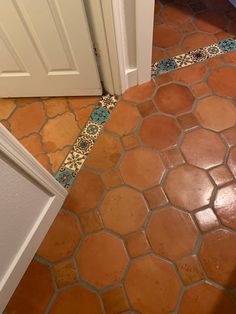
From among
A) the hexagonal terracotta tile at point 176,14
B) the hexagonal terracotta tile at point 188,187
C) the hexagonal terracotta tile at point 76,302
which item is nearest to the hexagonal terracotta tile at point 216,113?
the hexagonal terracotta tile at point 188,187

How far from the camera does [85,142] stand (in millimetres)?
1345

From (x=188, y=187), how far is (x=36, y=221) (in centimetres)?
67

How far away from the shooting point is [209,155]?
125 centimetres

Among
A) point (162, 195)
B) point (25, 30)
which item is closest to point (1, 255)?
point (162, 195)

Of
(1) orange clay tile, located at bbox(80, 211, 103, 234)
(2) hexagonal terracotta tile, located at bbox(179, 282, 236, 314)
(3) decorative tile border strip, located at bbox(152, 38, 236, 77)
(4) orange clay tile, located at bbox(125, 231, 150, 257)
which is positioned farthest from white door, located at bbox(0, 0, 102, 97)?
(2) hexagonal terracotta tile, located at bbox(179, 282, 236, 314)

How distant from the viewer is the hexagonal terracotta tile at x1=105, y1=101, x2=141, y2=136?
1.36 meters

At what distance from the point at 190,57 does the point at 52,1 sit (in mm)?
864

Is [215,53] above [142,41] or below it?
below

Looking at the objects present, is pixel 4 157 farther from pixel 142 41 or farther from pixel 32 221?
pixel 142 41

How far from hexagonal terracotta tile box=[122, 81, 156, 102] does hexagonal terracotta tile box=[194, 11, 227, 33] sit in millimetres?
530

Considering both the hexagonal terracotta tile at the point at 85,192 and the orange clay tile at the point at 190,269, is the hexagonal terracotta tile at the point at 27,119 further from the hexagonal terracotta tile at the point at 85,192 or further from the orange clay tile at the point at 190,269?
the orange clay tile at the point at 190,269

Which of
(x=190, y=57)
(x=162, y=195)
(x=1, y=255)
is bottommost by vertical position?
(x=162, y=195)

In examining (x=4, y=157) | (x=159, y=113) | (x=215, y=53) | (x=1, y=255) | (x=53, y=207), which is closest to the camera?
(x=4, y=157)

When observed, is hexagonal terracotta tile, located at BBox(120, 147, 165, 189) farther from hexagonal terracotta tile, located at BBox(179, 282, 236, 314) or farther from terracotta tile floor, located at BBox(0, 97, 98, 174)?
hexagonal terracotta tile, located at BBox(179, 282, 236, 314)
